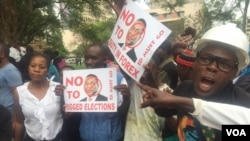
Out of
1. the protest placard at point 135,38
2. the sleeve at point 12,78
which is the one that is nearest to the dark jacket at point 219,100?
the protest placard at point 135,38

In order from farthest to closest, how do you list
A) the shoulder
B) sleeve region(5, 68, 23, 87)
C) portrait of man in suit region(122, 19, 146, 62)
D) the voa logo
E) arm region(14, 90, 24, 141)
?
sleeve region(5, 68, 23, 87) < arm region(14, 90, 24, 141) < portrait of man in suit region(122, 19, 146, 62) < the shoulder < the voa logo

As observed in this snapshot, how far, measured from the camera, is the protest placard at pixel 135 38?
3.10 m

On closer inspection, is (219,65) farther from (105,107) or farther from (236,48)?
(105,107)

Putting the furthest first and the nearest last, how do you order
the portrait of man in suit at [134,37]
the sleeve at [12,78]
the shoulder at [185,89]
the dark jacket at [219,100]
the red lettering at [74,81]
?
1. the sleeve at [12,78]
2. the red lettering at [74,81]
3. the portrait of man in suit at [134,37]
4. the shoulder at [185,89]
5. the dark jacket at [219,100]

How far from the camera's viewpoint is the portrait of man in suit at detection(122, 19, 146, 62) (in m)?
3.18

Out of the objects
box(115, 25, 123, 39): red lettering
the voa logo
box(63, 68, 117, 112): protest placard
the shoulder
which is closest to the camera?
the voa logo

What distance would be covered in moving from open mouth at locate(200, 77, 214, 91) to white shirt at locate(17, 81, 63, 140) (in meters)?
1.86

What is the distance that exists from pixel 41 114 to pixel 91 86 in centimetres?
54

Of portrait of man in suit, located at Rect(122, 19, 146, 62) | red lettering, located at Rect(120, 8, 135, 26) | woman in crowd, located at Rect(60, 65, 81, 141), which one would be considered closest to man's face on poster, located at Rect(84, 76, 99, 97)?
woman in crowd, located at Rect(60, 65, 81, 141)

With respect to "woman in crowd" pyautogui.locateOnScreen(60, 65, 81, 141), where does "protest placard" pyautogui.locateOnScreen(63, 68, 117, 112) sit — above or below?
above

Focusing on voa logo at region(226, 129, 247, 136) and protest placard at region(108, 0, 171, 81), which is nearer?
voa logo at region(226, 129, 247, 136)

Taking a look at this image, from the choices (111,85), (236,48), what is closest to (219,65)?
(236,48)

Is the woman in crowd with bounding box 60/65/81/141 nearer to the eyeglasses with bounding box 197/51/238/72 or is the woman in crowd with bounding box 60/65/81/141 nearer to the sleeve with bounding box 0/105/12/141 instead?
the sleeve with bounding box 0/105/12/141

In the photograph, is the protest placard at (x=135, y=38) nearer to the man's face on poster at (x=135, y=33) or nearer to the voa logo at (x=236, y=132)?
the man's face on poster at (x=135, y=33)
